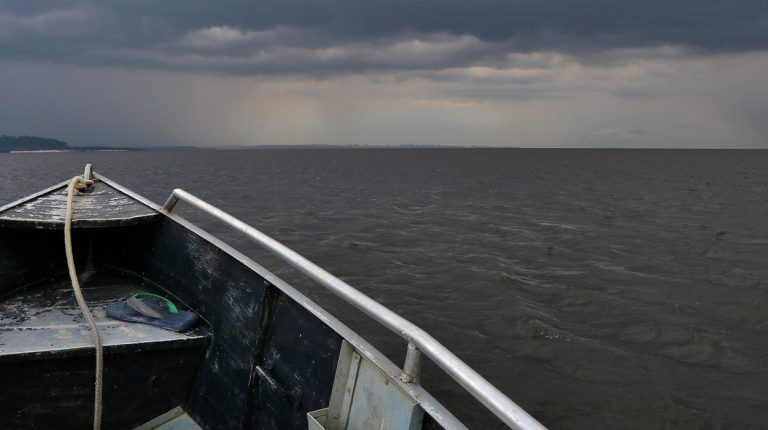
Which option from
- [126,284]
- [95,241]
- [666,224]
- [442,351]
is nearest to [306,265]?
[442,351]

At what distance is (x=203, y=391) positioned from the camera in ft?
12.1

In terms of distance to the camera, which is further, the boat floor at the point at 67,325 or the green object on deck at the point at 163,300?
the green object on deck at the point at 163,300

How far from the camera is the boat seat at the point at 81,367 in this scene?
3.21 meters

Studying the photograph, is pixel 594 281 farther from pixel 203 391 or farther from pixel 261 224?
pixel 261 224

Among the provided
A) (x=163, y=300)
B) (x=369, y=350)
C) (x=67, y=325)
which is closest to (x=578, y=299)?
(x=163, y=300)

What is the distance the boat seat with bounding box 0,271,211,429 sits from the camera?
3207mm

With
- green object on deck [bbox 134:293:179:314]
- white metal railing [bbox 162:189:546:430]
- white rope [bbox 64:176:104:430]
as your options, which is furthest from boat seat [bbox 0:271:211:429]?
white metal railing [bbox 162:189:546:430]

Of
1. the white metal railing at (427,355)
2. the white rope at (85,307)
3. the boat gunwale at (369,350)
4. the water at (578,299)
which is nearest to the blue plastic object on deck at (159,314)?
the white rope at (85,307)

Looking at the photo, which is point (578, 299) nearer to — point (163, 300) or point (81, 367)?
point (163, 300)

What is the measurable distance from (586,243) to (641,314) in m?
5.46

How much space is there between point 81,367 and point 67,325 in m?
0.51

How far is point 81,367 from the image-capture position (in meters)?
3.36

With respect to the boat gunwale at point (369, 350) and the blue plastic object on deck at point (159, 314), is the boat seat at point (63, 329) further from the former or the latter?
the boat gunwale at point (369, 350)

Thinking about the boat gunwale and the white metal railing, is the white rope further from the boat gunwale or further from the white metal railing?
the white metal railing
